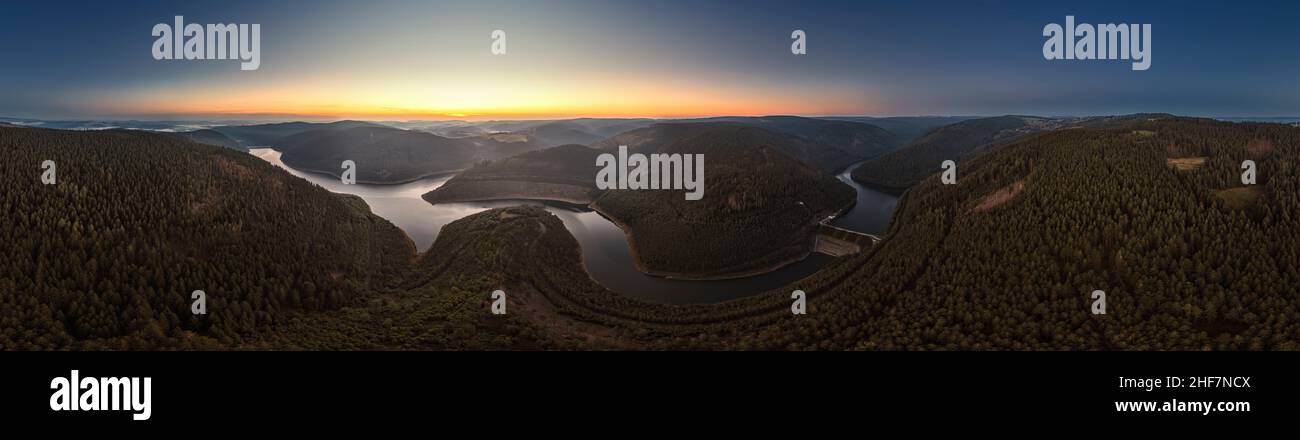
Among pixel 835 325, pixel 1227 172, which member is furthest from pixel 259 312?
pixel 1227 172

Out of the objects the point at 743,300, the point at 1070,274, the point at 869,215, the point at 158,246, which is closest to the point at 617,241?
the point at 743,300

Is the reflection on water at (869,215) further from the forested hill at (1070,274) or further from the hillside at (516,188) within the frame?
the hillside at (516,188)

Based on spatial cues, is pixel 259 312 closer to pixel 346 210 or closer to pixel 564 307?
pixel 564 307

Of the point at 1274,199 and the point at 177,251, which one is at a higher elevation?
the point at 1274,199

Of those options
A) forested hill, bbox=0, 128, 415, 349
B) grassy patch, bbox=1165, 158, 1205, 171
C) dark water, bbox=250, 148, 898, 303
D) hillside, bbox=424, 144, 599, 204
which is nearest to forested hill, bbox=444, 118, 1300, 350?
grassy patch, bbox=1165, 158, 1205, 171

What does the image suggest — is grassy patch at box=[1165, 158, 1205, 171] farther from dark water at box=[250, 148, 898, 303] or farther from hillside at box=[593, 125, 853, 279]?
hillside at box=[593, 125, 853, 279]
